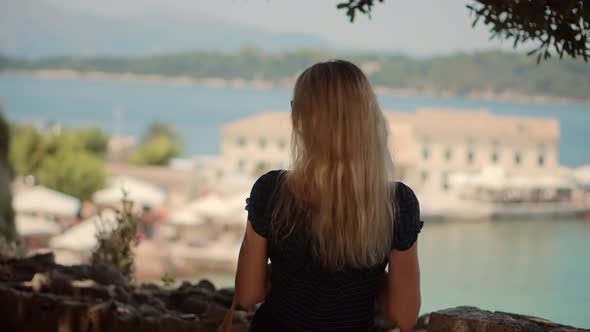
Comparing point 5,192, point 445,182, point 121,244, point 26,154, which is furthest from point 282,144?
point 121,244

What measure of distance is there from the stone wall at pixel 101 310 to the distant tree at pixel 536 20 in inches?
36.0

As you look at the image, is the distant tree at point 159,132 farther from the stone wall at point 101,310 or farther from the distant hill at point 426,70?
the stone wall at point 101,310

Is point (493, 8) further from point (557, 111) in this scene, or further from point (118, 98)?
point (118, 98)

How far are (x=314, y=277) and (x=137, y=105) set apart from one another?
332ft

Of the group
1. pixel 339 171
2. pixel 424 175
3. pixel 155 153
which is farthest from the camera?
pixel 155 153

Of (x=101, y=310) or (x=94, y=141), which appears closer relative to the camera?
(x=101, y=310)

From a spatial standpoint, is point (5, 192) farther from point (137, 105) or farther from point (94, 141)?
point (137, 105)

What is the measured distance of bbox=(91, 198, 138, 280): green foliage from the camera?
4.30 meters

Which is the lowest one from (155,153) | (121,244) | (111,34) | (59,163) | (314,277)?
(155,153)

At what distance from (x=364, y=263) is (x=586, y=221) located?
3335cm

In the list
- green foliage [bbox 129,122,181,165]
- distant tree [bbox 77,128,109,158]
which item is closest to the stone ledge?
distant tree [bbox 77,128,109,158]

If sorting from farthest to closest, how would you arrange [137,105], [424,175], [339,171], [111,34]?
[111,34] → [137,105] → [424,175] → [339,171]

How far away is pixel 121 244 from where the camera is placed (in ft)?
14.4

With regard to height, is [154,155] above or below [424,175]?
above
